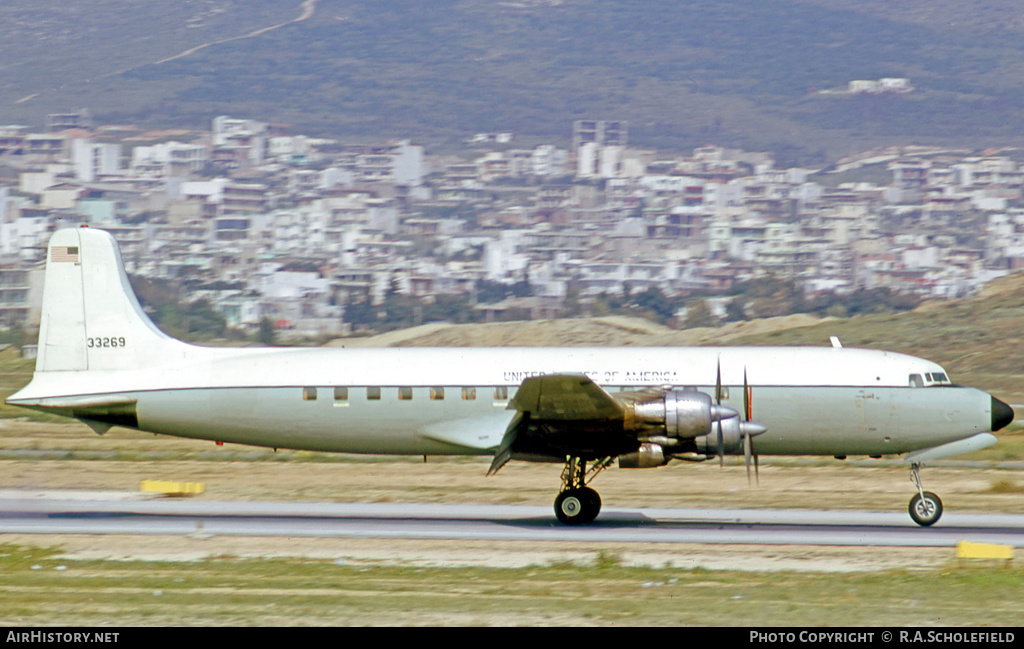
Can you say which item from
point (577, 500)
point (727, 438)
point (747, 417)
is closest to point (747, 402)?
point (747, 417)

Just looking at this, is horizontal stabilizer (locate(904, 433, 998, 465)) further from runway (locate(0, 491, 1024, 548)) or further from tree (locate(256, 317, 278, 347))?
tree (locate(256, 317, 278, 347))

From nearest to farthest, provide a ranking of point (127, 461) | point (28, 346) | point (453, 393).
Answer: point (453, 393) → point (127, 461) → point (28, 346)

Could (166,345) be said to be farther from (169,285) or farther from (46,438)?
(169,285)

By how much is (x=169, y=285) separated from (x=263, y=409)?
138537 mm

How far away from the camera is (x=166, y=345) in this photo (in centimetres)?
2903

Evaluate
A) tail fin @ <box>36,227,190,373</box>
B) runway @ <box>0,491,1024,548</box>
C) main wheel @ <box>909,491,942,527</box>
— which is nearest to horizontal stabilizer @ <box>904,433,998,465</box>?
main wheel @ <box>909,491,942,527</box>

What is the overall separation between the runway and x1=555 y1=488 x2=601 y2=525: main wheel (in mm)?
239

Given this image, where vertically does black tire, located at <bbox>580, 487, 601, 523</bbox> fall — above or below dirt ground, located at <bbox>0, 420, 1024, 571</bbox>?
above

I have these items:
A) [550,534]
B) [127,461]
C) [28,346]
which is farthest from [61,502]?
[28,346]

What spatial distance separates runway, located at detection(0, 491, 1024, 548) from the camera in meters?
26.0

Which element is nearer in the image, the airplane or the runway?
the runway

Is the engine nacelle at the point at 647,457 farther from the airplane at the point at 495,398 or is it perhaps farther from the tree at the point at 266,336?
the tree at the point at 266,336

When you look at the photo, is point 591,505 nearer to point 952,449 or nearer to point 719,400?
point 719,400

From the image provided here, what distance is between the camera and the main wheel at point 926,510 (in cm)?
2698
